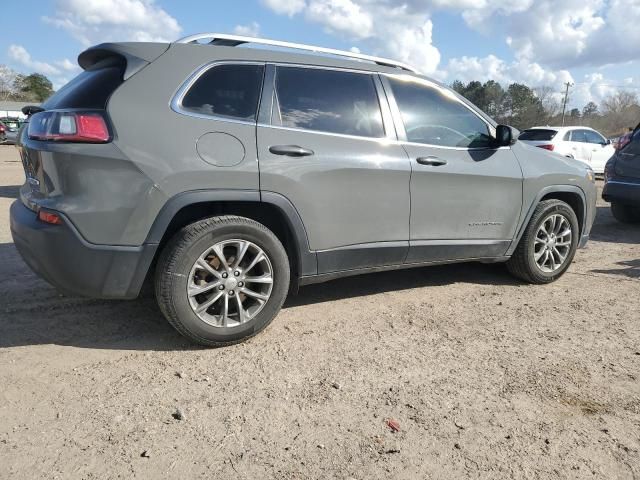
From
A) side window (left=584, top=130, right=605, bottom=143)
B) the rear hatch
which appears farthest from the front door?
side window (left=584, top=130, right=605, bottom=143)

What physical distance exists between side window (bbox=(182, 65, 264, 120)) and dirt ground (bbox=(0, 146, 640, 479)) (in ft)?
4.90

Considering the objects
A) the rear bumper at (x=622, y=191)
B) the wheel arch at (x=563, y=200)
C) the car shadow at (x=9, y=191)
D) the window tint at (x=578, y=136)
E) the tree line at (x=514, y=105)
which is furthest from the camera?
the tree line at (x=514, y=105)

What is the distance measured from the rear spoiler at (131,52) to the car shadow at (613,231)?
6100mm

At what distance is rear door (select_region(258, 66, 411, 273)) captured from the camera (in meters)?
3.29

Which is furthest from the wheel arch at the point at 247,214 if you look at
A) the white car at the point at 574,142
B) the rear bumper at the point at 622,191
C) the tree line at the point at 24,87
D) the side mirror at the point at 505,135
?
the tree line at the point at 24,87

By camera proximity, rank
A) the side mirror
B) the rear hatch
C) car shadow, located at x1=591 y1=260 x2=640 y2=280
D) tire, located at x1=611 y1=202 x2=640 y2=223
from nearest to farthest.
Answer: the rear hatch → the side mirror → car shadow, located at x1=591 y1=260 x2=640 y2=280 → tire, located at x1=611 y1=202 x2=640 y2=223

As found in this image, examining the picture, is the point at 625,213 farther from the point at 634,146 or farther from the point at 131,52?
the point at 131,52

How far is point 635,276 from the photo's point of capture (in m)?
5.00

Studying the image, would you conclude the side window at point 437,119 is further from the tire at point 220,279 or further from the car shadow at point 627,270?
the car shadow at point 627,270

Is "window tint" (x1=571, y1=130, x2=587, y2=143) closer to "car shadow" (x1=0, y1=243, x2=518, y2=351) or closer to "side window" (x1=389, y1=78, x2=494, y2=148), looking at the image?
"car shadow" (x1=0, y1=243, x2=518, y2=351)

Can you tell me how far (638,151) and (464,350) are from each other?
5.85 meters

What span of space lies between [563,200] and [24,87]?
9924cm

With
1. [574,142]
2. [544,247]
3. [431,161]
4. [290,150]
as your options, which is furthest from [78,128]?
[574,142]

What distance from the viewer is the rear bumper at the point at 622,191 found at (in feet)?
24.0
